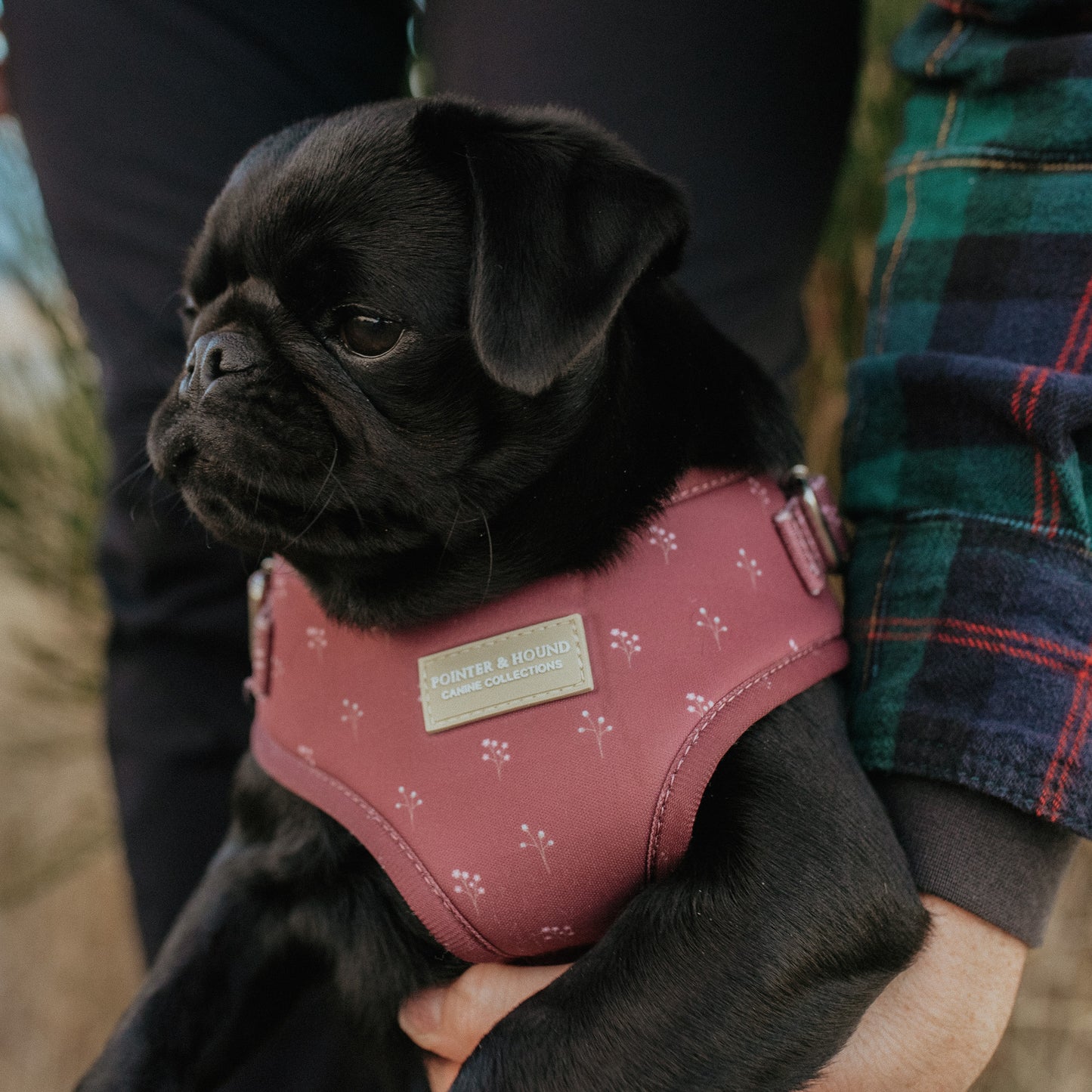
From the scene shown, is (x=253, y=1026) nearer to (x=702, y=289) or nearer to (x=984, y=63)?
(x=702, y=289)

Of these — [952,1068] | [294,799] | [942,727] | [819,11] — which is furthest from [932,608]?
[819,11]

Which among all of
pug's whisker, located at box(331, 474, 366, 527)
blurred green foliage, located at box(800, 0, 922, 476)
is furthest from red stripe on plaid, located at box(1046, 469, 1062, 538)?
blurred green foliage, located at box(800, 0, 922, 476)

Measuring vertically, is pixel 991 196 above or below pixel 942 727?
above

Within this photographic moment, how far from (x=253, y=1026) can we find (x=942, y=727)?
0.88 meters

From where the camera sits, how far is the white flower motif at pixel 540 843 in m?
0.90

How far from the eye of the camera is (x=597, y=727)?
35.8 inches

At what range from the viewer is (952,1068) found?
2.97 feet

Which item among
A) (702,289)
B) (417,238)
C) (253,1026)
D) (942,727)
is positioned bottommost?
(253,1026)

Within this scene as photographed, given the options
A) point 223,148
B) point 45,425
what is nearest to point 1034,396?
point 223,148

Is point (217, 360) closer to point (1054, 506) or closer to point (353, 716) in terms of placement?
point (353, 716)

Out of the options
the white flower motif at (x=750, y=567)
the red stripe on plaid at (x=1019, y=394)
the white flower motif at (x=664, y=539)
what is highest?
the red stripe on plaid at (x=1019, y=394)

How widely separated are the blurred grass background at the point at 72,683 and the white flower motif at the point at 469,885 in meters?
1.43

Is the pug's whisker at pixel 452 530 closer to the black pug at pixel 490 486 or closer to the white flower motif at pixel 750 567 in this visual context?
the black pug at pixel 490 486

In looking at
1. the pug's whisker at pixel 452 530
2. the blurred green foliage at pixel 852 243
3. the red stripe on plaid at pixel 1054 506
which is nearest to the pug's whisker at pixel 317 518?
the pug's whisker at pixel 452 530
